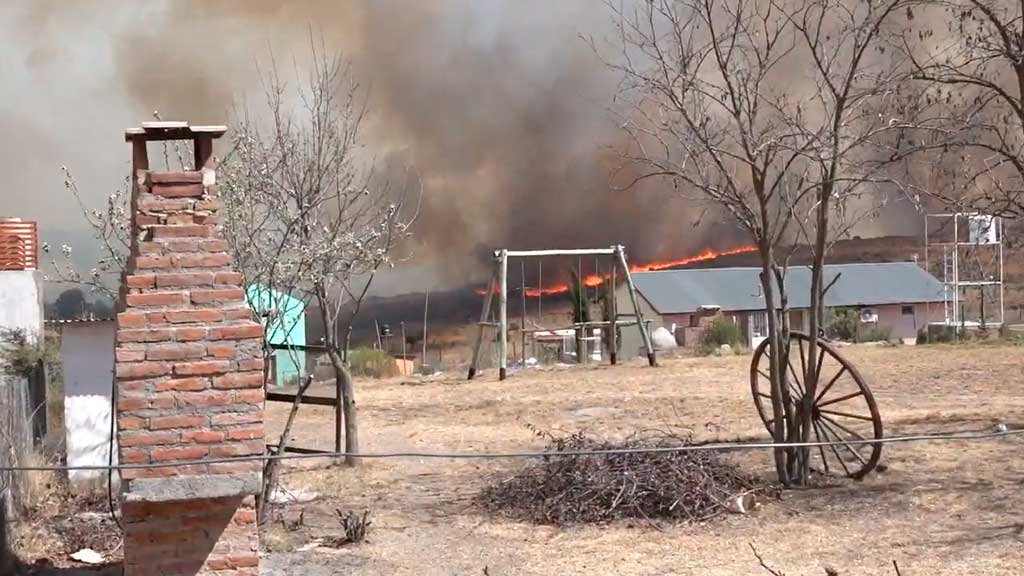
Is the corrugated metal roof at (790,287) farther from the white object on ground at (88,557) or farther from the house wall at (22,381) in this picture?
the white object on ground at (88,557)

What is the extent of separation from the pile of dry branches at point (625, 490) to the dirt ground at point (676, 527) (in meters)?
0.19

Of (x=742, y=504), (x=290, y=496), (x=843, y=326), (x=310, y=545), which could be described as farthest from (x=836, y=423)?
(x=843, y=326)

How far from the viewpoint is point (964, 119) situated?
9.05m

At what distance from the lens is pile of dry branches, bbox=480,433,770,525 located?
7.93 m

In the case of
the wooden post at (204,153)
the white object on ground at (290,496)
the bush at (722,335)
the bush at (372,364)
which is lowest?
the white object on ground at (290,496)

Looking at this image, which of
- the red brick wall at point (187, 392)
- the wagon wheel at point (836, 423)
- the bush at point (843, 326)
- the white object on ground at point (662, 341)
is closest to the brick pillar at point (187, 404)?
the red brick wall at point (187, 392)

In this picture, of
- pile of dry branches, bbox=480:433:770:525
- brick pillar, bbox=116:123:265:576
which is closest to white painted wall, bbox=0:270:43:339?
pile of dry branches, bbox=480:433:770:525

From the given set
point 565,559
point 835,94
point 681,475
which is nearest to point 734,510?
point 681,475

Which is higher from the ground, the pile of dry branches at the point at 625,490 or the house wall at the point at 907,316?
the house wall at the point at 907,316

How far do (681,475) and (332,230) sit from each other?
4.48 metres

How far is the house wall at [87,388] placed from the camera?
942cm

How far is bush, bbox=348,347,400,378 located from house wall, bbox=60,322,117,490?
10.4 m

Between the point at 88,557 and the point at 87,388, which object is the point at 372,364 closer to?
the point at 87,388

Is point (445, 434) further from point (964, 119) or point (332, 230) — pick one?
point (964, 119)
